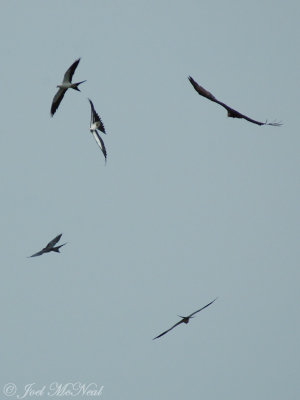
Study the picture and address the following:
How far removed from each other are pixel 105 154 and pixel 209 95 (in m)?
14.3

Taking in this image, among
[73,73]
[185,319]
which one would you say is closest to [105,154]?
[73,73]

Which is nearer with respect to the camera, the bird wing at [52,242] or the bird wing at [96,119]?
the bird wing at [96,119]

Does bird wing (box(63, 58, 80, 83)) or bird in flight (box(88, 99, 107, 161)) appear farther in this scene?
A: bird in flight (box(88, 99, 107, 161))

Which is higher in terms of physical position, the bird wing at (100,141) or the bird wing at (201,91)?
the bird wing at (100,141)

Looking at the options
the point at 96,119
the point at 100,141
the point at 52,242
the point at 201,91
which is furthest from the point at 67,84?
the point at 201,91

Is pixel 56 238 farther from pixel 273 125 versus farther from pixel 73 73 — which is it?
pixel 273 125

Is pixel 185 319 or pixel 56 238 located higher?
pixel 56 238

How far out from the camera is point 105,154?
3584 cm

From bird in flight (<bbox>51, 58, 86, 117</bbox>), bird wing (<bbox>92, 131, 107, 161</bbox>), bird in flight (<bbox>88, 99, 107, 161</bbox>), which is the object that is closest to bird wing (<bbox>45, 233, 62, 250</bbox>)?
bird wing (<bbox>92, 131, 107, 161</bbox>)

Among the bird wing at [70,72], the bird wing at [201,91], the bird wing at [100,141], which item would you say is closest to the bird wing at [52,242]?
the bird wing at [100,141]

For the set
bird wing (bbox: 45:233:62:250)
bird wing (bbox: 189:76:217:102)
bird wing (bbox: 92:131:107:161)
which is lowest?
bird wing (bbox: 189:76:217:102)

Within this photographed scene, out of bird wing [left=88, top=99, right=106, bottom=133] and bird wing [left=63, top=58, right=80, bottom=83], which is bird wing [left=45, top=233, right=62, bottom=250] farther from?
bird wing [left=63, top=58, right=80, bottom=83]

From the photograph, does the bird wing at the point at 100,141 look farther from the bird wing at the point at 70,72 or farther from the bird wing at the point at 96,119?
the bird wing at the point at 70,72

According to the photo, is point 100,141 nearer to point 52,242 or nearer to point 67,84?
point 67,84
